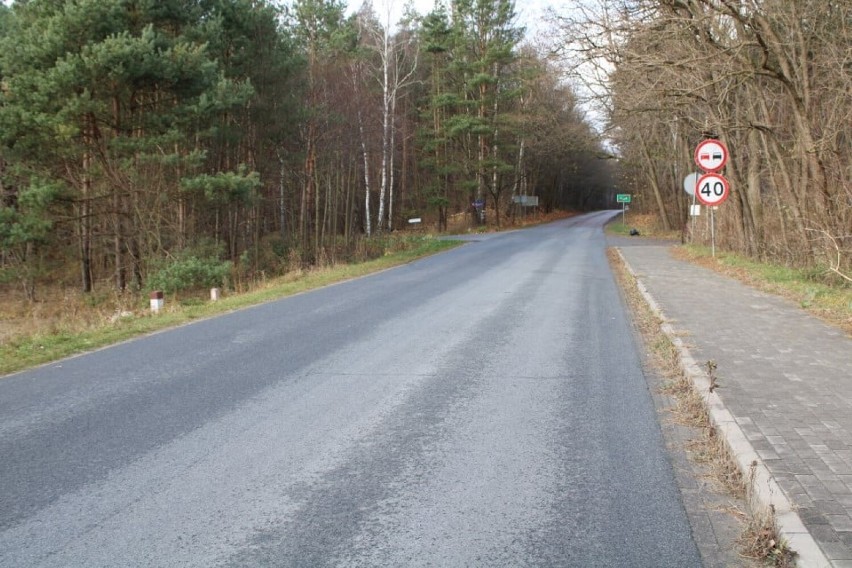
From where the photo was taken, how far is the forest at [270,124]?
47.2 feet

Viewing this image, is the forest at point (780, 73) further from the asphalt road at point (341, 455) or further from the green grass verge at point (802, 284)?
the asphalt road at point (341, 455)

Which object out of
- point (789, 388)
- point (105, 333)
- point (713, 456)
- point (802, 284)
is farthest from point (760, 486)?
point (802, 284)

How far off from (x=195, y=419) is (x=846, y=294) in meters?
11.3

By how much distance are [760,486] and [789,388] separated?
8.57 feet

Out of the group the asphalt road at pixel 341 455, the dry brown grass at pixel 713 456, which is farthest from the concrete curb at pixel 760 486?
the asphalt road at pixel 341 455

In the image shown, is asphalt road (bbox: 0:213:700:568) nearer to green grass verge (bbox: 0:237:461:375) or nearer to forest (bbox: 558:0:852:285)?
green grass verge (bbox: 0:237:461:375)

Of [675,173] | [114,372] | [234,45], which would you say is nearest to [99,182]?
[234,45]

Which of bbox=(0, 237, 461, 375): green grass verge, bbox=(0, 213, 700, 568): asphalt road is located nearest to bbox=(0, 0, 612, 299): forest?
bbox=(0, 237, 461, 375): green grass verge

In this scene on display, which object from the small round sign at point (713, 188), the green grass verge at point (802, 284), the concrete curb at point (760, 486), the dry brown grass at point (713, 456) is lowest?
the dry brown grass at point (713, 456)

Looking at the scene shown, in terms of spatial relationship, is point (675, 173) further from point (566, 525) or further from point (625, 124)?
point (566, 525)

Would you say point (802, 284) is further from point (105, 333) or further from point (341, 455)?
point (105, 333)

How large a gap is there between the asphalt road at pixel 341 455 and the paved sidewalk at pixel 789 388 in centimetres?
71

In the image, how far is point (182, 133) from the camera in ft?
69.2

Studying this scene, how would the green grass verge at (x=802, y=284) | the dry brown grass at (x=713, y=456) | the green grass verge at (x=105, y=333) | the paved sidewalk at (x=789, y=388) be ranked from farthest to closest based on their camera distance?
the green grass verge at (x=802, y=284) → the green grass verge at (x=105, y=333) → the paved sidewalk at (x=789, y=388) → the dry brown grass at (x=713, y=456)
